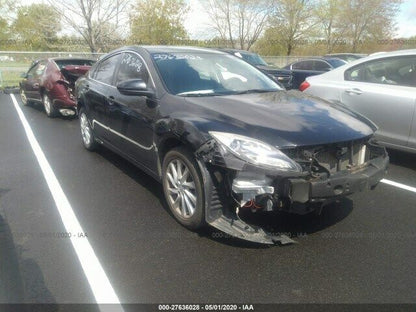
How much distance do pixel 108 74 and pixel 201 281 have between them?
3.38 m

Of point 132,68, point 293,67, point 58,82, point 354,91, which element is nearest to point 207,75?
point 132,68

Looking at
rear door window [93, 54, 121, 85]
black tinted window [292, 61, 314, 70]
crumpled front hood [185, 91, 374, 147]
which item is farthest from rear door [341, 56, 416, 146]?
black tinted window [292, 61, 314, 70]

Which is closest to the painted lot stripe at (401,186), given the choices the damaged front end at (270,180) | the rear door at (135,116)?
the damaged front end at (270,180)

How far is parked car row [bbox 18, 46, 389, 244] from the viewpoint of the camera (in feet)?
9.21

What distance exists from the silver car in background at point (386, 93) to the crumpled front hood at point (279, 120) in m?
1.66

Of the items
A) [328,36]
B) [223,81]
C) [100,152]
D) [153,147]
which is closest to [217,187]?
[153,147]

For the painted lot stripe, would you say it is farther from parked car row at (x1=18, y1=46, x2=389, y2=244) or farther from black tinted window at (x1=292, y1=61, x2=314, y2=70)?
black tinted window at (x1=292, y1=61, x2=314, y2=70)

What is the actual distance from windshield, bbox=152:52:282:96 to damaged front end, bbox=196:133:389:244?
3.58ft

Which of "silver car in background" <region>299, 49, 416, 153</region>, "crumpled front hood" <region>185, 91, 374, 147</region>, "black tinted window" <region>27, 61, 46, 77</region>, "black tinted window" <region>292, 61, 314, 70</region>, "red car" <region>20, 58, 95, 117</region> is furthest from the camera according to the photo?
"black tinted window" <region>292, 61, 314, 70</region>

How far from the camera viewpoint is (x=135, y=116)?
408 centimetres

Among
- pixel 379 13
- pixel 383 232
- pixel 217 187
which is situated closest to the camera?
pixel 217 187

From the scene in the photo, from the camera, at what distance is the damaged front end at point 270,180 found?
2770 millimetres

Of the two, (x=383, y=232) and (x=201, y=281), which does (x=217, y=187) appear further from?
(x=383, y=232)

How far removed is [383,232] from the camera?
3371mm
